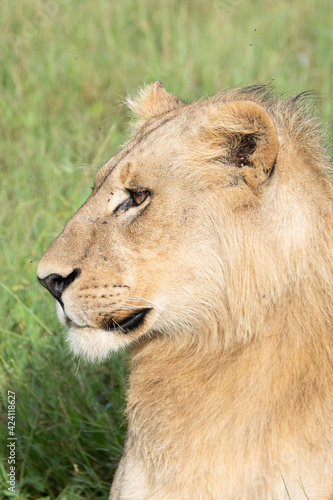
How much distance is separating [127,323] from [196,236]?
0.36 meters

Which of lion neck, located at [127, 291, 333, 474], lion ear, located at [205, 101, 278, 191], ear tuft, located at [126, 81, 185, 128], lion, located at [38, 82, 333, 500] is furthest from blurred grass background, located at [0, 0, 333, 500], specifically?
lion ear, located at [205, 101, 278, 191]

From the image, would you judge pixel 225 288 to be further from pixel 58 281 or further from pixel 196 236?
pixel 58 281

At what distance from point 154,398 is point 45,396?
1101 mm

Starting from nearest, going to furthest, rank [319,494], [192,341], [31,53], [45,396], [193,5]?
[319,494] < [192,341] < [45,396] < [31,53] < [193,5]

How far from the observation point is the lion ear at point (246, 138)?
229 cm

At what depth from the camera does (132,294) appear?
2420 mm

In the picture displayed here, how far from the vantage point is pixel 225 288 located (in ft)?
7.95

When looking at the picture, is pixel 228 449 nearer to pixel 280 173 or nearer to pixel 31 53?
pixel 280 173

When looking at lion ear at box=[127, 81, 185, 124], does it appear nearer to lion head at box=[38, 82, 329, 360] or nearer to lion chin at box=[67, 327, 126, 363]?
lion head at box=[38, 82, 329, 360]

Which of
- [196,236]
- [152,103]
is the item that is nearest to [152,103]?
[152,103]

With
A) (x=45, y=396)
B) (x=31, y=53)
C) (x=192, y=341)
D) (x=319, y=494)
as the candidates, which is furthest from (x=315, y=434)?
(x=31, y=53)

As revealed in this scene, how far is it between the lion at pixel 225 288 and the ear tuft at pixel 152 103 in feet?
1.68

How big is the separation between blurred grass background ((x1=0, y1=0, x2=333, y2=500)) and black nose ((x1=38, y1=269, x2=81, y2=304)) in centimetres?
110

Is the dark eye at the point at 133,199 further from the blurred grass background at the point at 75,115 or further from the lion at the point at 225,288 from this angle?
the blurred grass background at the point at 75,115
